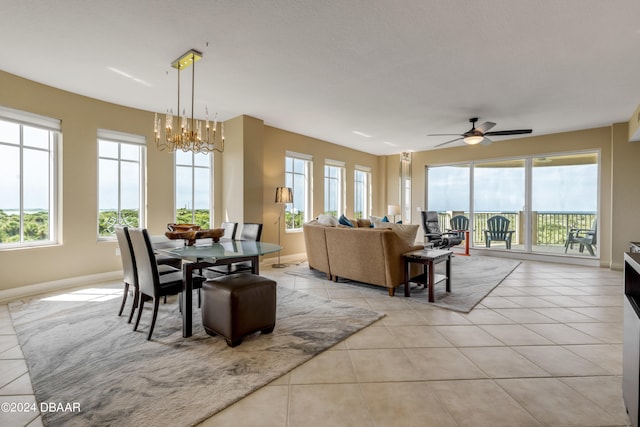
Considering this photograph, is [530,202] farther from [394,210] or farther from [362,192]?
[362,192]

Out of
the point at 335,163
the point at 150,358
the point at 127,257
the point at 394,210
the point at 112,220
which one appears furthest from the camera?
the point at 394,210

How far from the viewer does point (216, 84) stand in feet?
12.4

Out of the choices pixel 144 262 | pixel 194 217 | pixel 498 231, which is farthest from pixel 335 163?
pixel 144 262

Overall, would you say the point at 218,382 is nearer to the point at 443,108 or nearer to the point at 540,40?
the point at 540,40

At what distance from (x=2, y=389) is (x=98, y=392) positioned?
2.05ft

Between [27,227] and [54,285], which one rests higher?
[27,227]

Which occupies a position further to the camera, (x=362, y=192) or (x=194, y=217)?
(x=362, y=192)

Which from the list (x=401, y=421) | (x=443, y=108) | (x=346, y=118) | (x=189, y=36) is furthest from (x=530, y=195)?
(x=189, y=36)

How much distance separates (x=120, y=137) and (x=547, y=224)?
8542mm

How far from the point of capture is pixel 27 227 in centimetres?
382

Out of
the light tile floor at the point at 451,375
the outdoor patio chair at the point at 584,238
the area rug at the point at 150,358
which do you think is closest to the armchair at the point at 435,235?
the outdoor patio chair at the point at 584,238

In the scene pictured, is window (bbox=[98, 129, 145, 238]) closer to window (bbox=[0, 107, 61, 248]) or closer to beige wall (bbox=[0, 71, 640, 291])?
beige wall (bbox=[0, 71, 640, 291])

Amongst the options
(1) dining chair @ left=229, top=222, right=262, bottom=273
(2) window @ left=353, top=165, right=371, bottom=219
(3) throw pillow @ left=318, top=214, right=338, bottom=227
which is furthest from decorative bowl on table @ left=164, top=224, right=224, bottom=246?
(2) window @ left=353, top=165, right=371, bottom=219

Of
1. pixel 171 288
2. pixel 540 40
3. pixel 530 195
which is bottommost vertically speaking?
pixel 171 288
